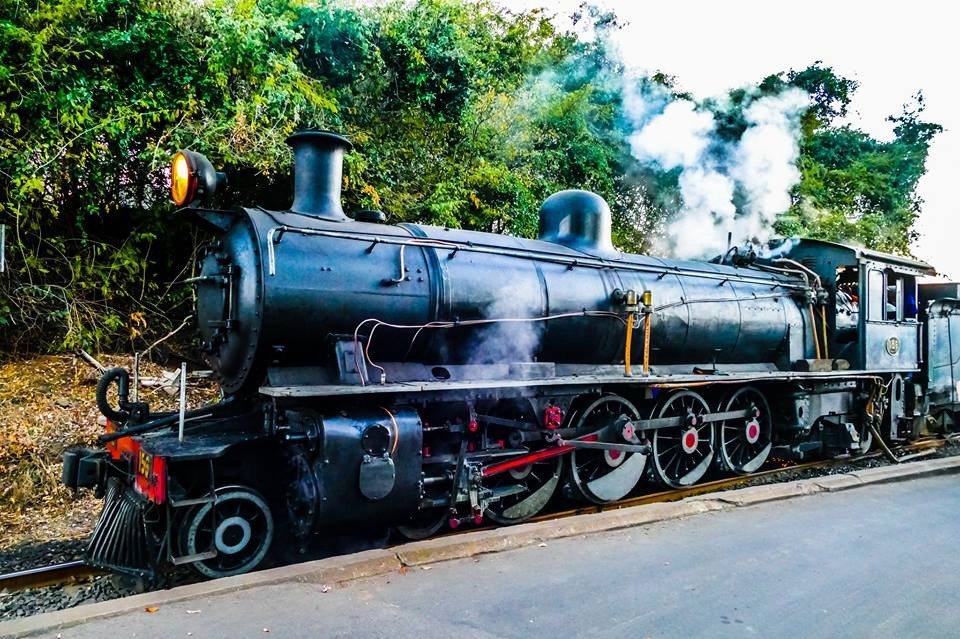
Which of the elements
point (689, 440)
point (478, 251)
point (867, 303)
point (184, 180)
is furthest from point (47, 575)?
point (867, 303)

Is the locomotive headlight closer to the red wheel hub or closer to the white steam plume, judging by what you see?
the red wheel hub

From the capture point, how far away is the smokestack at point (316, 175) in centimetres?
508

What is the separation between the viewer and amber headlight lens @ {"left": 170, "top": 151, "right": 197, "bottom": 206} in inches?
175

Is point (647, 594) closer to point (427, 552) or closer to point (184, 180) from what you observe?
point (427, 552)

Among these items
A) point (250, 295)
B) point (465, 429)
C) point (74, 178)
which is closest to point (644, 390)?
point (465, 429)

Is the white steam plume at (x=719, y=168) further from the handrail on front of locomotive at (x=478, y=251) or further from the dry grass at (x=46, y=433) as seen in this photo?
the dry grass at (x=46, y=433)

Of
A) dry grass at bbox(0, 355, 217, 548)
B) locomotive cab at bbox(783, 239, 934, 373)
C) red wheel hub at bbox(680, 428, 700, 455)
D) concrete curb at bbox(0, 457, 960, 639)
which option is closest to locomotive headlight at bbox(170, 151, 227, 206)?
concrete curb at bbox(0, 457, 960, 639)

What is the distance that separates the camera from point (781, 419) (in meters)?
8.12

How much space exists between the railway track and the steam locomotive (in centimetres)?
16

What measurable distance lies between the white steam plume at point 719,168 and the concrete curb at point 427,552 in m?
6.46

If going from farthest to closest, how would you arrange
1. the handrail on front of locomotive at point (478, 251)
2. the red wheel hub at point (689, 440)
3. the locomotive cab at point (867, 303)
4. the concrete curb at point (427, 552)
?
the locomotive cab at point (867, 303)
the red wheel hub at point (689, 440)
the handrail on front of locomotive at point (478, 251)
the concrete curb at point (427, 552)

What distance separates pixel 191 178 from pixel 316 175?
38.7 inches

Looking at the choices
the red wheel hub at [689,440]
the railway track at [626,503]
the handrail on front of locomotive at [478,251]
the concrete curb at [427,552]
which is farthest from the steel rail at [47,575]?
the red wheel hub at [689,440]

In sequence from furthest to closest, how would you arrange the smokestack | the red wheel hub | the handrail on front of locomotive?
the red wheel hub
the smokestack
the handrail on front of locomotive
